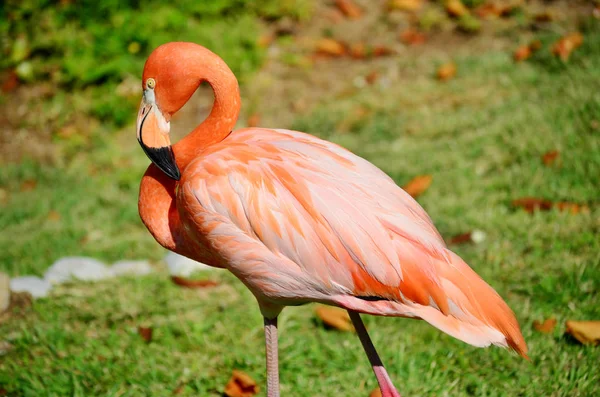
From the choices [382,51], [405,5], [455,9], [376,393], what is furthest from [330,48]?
[376,393]

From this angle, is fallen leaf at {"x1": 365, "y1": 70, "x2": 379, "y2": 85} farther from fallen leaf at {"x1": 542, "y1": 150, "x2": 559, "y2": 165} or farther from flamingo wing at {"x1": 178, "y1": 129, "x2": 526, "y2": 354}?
flamingo wing at {"x1": 178, "y1": 129, "x2": 526, "y2": 354}

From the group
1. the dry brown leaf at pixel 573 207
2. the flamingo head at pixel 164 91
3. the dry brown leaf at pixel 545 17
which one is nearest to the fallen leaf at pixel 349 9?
the dry brown leaf at pixel 545 17

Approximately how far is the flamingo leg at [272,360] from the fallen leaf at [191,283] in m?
1.27

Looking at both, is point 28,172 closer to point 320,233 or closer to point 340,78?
point 340,78

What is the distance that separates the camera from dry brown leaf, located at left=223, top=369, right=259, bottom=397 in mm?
2867

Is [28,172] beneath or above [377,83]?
beneath

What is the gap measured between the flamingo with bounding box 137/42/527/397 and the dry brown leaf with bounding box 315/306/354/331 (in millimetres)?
821

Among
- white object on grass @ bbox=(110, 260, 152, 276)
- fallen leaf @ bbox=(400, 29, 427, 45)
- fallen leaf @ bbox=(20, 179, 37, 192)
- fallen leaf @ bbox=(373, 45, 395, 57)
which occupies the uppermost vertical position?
fallen leaf @ bbox=(400, 29, 427, 45)

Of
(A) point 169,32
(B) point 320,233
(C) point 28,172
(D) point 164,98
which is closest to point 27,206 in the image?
(C) point 28,172

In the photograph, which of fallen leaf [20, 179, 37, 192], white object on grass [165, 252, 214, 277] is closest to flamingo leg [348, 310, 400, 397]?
white object on grass [165, 252, 214, 277]

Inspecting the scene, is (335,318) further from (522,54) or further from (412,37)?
(412,37)

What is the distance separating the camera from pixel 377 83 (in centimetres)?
608

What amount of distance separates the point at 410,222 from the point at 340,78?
416 cm

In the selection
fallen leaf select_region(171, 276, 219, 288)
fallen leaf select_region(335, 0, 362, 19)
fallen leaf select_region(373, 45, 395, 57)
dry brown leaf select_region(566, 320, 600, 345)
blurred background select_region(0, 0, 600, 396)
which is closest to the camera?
dry brown leaf select_region(566, 320, 600, 345)
